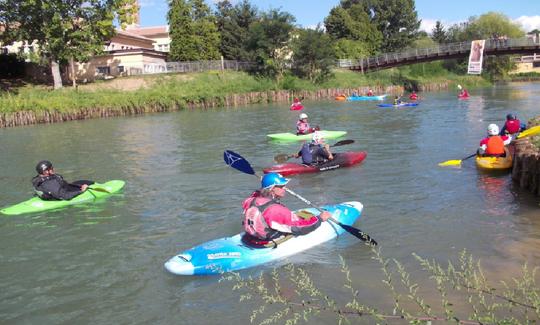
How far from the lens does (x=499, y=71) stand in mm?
69812

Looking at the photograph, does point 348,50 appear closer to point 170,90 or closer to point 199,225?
point 170,90

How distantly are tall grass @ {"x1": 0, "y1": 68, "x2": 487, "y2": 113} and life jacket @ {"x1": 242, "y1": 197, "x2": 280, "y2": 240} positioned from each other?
1065 inches

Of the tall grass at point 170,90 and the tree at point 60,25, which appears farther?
the tree at point 60,25

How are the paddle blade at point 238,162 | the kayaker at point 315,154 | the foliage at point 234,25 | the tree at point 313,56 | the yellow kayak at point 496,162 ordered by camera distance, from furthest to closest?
the foliage at point 234,25, the tree at point 313,56, the kayaker at point 315,154, the yellow kayak at point 496,162, the paddle blade at point 238,162

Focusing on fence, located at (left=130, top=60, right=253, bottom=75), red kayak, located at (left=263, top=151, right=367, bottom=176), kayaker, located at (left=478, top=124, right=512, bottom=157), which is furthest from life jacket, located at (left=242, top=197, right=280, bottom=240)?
fence, located at (left=130, top=60, right=253, bottom=75)

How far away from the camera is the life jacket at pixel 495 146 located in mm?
11828

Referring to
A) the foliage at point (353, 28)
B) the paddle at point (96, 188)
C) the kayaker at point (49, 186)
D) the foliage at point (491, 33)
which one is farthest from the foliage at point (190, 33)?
the kayaker at point (49, 186)

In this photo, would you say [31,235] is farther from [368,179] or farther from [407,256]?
[368,179]

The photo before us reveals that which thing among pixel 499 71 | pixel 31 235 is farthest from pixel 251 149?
pixel 499 71

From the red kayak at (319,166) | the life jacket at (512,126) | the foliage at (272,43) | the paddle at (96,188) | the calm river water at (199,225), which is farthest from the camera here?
the foliage at (272,43)

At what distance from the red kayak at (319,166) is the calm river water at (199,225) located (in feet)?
0.87

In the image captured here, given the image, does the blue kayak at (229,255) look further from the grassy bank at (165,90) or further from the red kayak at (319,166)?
the grassy bank at (165,90)

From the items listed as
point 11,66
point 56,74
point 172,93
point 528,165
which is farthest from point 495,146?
point 11,66

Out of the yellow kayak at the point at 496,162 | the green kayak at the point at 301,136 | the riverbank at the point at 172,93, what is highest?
the riverbank at the point at 172,93
